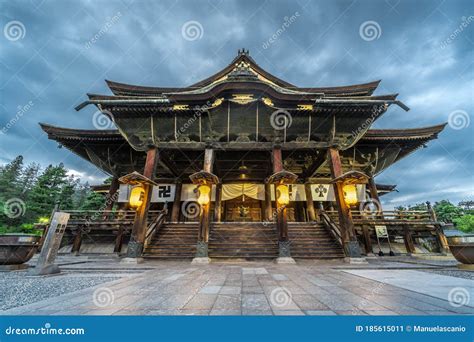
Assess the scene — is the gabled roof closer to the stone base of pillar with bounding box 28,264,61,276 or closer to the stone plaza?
the stone base of pillar with bounding box 28,264,61,276

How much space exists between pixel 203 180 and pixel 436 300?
23.6 ft

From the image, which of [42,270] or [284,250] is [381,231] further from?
[42,270]

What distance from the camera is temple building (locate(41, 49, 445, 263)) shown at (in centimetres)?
836

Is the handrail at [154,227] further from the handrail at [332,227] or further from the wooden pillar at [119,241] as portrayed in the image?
the handrail at [332,227]

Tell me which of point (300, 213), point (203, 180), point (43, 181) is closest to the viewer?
point (203, 180)

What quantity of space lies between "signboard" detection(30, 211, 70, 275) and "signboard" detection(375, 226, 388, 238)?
14097 mm

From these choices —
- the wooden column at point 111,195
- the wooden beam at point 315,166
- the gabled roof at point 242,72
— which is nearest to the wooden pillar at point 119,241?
the wooden column at point 111,195

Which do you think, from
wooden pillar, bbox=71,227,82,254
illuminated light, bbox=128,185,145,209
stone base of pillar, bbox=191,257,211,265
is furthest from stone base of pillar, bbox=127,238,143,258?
wooden pillar, bbox=71,227,82,254

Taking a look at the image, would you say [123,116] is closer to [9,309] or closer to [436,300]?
[9,309]

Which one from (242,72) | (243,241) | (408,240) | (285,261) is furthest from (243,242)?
(242,72)

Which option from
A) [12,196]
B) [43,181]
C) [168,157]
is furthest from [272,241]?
[12,196]
